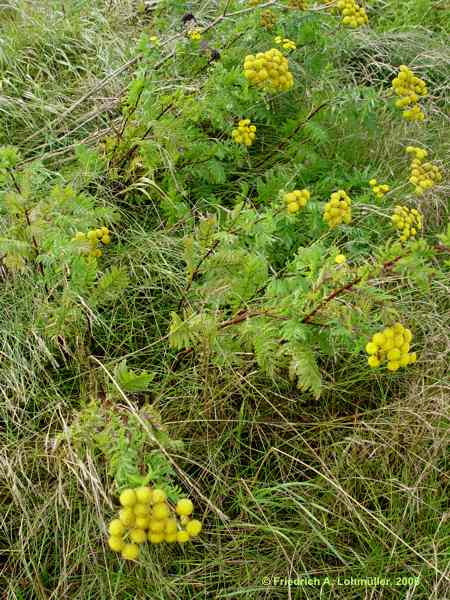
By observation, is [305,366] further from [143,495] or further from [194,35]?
[194,35]

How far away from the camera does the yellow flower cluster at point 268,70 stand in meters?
2.18

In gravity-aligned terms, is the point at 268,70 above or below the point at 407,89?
above

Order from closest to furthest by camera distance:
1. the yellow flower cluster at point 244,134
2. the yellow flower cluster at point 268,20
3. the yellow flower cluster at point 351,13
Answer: the yellow flower cluster at point 244,134 < the yellow flower cluster at point 351,13 < the yellow flower cluster at point 268,20

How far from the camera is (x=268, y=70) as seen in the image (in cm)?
220

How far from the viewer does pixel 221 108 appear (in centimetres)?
246

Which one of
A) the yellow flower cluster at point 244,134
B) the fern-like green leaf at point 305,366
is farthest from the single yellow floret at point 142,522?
the yellow flower cluster at point 244,134

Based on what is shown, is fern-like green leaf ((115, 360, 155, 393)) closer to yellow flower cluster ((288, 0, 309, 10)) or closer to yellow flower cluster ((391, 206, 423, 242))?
yellow flower cluster ((391, 206, 423, 242))

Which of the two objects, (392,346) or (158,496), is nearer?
(158,496)

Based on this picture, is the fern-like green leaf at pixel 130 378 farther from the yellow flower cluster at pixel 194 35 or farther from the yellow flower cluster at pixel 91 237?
the yellow flower cluster at pixel 194 35

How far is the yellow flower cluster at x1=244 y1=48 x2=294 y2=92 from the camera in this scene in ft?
7.14

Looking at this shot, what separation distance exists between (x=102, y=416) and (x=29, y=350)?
2.15ft

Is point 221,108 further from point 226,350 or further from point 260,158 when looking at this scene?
point 226,350

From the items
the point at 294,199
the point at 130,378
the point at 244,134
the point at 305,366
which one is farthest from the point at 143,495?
the point at 244,134

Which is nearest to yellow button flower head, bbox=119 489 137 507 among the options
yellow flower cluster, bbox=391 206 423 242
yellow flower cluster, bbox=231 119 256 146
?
yellow flower cluster, bbox=391 206 423 242
